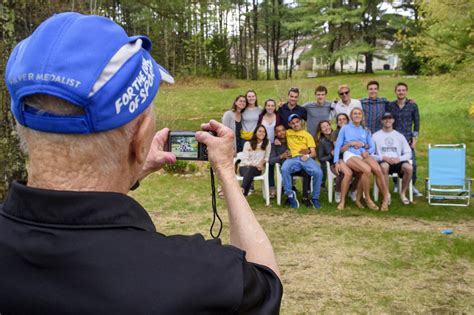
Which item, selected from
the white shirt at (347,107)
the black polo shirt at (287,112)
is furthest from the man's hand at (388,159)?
the black polo shirt at (287,112)

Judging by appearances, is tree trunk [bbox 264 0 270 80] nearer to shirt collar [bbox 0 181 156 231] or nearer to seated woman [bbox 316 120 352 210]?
seated woman [bbox 316 120 352 210]

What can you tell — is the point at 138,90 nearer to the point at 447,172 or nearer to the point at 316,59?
the point at 447,172

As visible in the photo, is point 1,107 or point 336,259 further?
point 336,259

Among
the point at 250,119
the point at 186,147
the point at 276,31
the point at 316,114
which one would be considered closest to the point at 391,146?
the point at 316,114

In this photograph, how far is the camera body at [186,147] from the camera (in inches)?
63.2

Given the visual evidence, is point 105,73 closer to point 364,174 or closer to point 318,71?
point 364,174

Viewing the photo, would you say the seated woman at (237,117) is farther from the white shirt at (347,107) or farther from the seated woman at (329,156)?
the white shirt at (347,107)

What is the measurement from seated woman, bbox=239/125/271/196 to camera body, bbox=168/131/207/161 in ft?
18.0

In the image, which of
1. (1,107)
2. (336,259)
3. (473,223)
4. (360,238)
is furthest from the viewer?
(473,223)

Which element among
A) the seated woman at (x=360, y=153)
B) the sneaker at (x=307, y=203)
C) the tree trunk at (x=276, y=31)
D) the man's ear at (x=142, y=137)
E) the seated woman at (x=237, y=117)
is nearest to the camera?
the man's ear at (x=142, y=137)

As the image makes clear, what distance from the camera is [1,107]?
4164 millimetres

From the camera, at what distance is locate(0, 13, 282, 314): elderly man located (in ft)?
2.49

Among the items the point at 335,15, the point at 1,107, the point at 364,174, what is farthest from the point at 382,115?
the point at 335,15

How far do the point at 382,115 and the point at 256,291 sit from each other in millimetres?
7007
